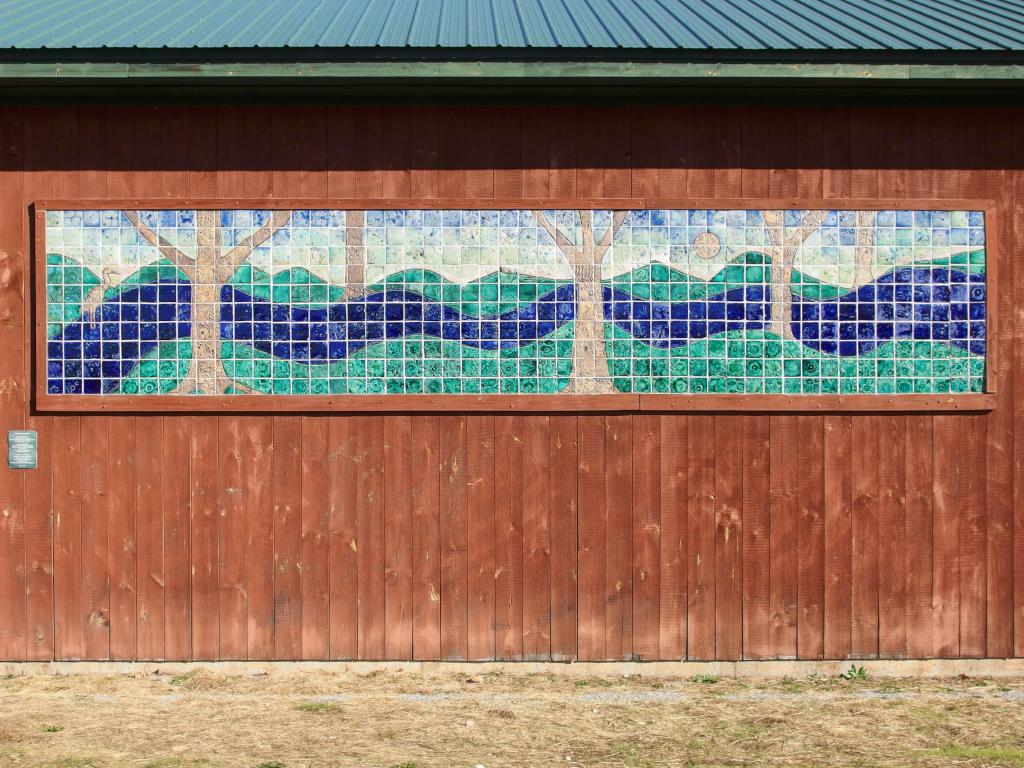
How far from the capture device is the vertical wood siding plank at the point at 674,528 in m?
6.63

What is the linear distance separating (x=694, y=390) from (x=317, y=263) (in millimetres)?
2485

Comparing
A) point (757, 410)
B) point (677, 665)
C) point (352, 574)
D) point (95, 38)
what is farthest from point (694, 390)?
point (95, 38)

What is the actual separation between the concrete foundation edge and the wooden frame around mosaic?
5.18 feet

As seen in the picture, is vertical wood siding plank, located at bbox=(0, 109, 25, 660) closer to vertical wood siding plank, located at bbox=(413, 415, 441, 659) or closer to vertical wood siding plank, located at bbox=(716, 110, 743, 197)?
vertical wood siding plank, located at bbox=(413, 415, 441, 659)

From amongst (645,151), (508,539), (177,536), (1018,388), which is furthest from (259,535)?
(1018,388)

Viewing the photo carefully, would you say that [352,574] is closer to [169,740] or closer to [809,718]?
[169,740]

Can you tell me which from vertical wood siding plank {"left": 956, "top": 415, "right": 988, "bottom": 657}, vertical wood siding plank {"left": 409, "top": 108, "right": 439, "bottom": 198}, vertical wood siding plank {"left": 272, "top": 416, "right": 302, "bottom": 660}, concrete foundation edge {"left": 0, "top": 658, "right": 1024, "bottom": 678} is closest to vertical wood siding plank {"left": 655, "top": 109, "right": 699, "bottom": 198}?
vertical wood siding plank {"left": 409, "top": 108, "right": 439, "bottom": 198}

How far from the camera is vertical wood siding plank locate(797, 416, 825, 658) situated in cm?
665

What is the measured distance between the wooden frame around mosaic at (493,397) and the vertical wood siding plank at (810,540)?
0.19 meters

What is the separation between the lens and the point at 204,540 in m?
6.59

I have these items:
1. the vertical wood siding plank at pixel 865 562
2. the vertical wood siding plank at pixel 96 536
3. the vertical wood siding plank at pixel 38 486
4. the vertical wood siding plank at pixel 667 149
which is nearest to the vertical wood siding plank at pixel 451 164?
the vertical wood siding plank at pixel 667 149

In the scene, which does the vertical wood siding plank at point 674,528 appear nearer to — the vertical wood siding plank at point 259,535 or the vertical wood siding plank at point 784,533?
the vertical wood siding plank at point 784,533

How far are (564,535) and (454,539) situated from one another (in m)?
0.69

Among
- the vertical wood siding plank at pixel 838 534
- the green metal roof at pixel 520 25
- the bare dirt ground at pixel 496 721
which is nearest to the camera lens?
the bare dirt ground at pixel 496 721
